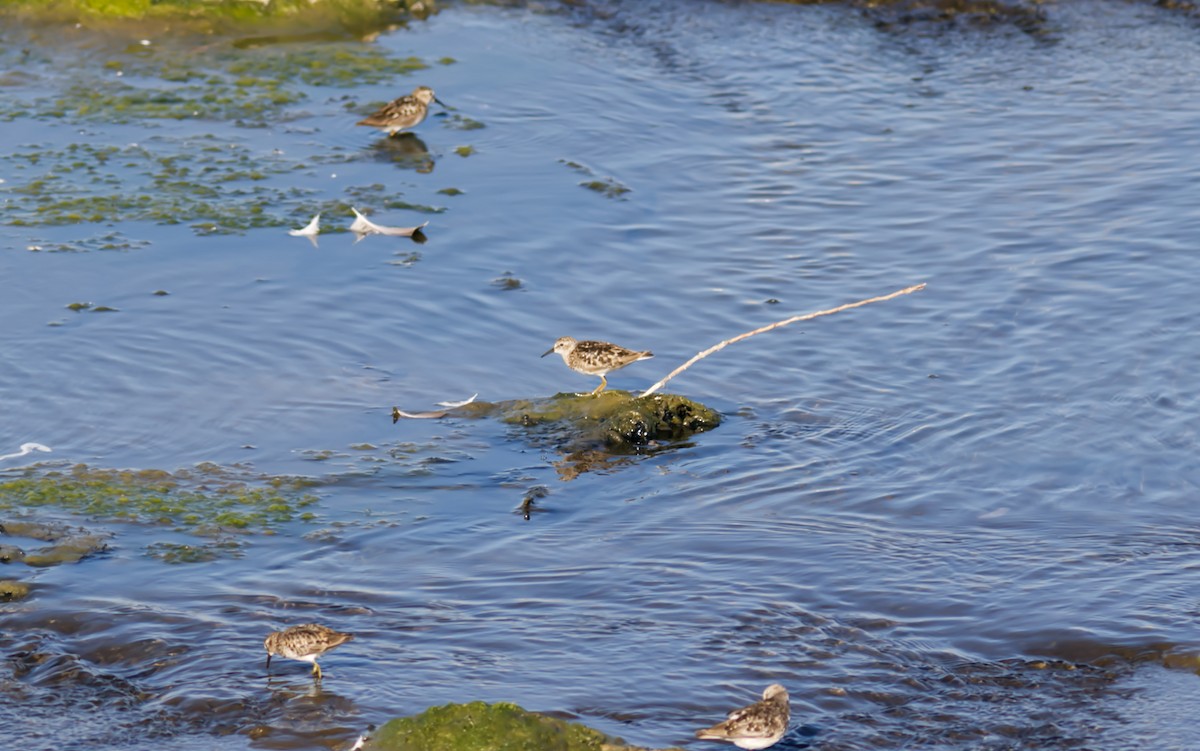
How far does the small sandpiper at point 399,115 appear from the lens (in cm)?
1360

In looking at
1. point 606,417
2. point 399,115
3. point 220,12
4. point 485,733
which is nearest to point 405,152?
point 399,115

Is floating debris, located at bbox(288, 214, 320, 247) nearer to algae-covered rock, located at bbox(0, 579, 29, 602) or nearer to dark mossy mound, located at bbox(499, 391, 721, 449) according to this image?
dark mossy mound, located at bbox(499, 391, 721, 449)

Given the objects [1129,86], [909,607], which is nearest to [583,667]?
[909,607]

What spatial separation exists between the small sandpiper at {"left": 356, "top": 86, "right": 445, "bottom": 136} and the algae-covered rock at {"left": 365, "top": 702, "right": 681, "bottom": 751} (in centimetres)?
866

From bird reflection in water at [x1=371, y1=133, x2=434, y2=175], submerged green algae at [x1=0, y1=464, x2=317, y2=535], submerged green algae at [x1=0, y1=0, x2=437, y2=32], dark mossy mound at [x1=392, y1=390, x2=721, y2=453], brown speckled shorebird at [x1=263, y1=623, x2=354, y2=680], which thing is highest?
submerged green algae at [x1=0, y1=0, x2=437, y2=32]

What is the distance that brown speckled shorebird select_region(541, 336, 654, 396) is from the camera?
30.2ft

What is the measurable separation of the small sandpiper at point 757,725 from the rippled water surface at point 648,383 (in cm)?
35

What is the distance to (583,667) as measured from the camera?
255 inches

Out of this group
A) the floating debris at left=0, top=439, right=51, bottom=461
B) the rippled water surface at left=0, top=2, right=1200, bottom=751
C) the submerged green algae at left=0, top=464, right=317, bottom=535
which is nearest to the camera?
the rippled water surface at left=0, top=2, right=1200, bottom=751

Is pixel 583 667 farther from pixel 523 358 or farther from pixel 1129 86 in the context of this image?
pixel 1129 86

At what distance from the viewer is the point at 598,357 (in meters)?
9.20

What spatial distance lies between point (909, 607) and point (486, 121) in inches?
338

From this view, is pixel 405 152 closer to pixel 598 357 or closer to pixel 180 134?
pixel 180 134

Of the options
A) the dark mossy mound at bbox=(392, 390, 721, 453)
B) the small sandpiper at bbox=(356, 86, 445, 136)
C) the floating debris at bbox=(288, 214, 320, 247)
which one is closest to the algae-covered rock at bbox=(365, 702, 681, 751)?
the dark mossy mound at bbox=(392, 390, 721, 453)
